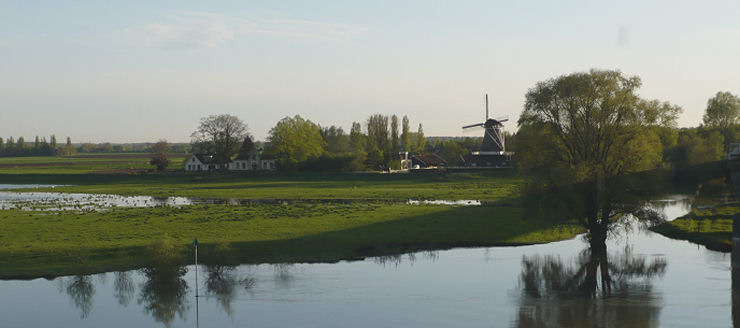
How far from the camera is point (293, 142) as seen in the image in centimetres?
14775

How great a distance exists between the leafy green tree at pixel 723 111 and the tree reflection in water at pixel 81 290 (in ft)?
368

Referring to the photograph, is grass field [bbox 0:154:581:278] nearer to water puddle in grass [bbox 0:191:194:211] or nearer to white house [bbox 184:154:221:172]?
water puddle in grass [bbox 0:191:194:211]

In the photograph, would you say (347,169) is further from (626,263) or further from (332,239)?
(626,263)

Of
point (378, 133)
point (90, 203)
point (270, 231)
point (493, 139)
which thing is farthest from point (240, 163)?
Answer: point (270, 231)

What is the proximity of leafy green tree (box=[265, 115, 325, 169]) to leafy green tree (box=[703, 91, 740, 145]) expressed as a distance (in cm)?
7866

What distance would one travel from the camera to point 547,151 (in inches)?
1858

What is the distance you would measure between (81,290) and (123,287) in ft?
6.79

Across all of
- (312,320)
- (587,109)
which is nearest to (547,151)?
(587,109)

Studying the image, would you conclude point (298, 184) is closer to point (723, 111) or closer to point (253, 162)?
point (253, 162)

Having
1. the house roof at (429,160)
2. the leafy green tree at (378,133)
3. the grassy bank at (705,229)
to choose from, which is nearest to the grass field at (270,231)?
the grassy bank at (705,229)

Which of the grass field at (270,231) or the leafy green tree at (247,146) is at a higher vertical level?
the leafy green tree at (247,146)

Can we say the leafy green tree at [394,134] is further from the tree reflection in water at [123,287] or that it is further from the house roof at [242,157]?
the tree reflection in water at [123,287]

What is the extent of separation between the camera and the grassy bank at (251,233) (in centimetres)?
4284

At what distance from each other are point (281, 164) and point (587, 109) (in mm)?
105599
